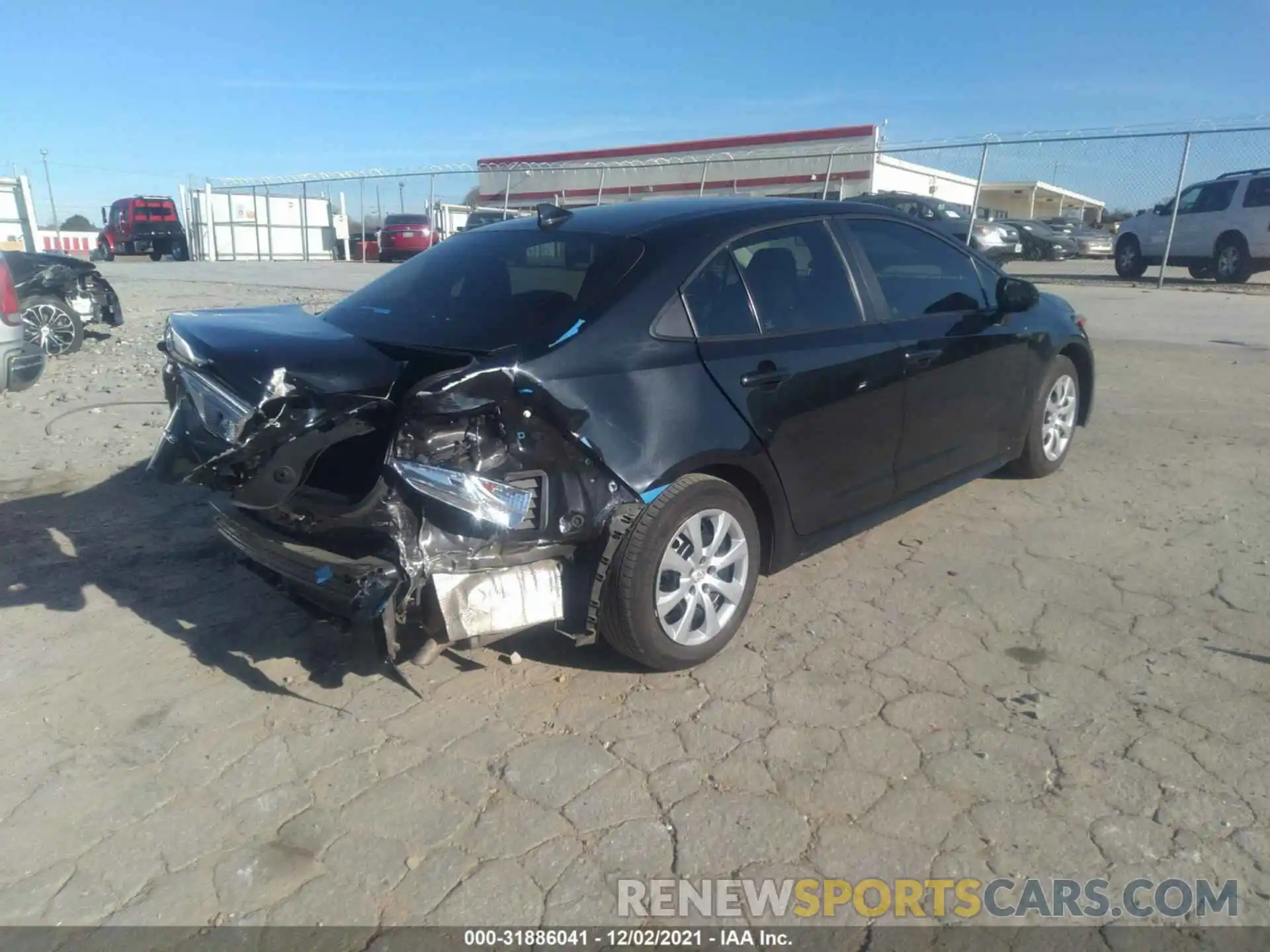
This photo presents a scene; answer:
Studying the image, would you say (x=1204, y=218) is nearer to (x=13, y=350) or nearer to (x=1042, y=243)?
(x=1042, y=243)

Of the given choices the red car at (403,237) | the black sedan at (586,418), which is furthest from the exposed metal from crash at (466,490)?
the red car at (403,237)

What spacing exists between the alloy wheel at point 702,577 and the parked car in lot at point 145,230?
114 feet

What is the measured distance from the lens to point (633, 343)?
337 cm

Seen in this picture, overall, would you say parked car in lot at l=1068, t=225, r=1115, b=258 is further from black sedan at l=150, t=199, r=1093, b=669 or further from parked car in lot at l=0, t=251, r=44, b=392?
parked car in lot at l=0, t=251, r=44, b=392

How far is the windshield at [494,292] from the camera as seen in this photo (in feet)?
11.3

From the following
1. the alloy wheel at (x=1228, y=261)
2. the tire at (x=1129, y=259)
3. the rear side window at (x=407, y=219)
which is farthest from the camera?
the rear side window at (x=407, y=219)

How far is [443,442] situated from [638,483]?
67 centimetres

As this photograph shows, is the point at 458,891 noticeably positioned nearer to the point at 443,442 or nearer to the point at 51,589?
the point at 443,442

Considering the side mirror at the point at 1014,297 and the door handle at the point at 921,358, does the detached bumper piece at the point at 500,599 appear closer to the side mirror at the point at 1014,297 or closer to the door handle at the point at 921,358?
the door handle at the point at 921,358

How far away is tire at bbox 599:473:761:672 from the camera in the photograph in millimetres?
3285

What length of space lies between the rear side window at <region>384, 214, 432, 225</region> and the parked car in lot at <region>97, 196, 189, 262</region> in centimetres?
1040

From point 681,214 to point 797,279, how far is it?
0.55 metres

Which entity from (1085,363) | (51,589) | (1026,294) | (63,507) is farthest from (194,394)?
(1085,363)

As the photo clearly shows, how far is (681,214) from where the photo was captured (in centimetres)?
396
